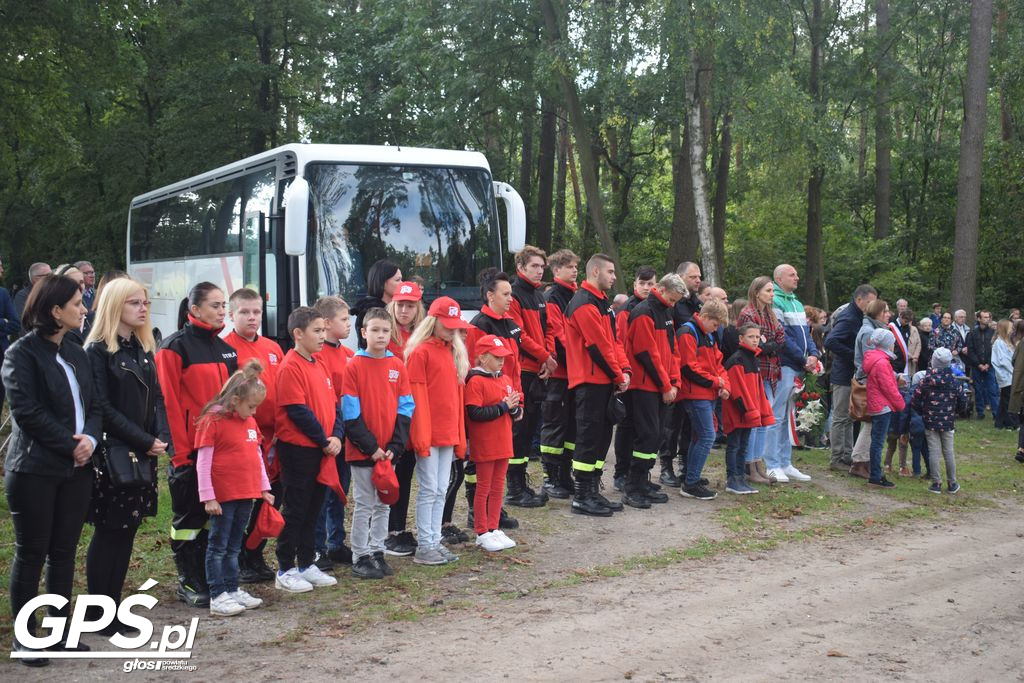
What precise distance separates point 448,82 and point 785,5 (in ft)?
27.4

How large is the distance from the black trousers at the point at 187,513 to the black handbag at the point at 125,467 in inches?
15.7

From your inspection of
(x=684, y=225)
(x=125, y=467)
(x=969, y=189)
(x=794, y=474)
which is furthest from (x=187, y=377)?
(x=969, y=189)

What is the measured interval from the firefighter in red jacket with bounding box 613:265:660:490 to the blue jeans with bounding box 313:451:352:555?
9.81ft

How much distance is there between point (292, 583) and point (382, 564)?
0.69 meters

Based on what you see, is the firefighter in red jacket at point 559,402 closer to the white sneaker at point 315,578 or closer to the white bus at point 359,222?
the white sneaker at point 315,578

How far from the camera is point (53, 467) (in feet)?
17.0

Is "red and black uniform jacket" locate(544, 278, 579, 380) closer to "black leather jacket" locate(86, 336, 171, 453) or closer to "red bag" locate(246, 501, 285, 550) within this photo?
"red bag" locate(246, 501, 285, 550)

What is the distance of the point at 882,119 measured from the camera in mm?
26469

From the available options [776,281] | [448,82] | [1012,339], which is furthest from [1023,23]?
[776,281]

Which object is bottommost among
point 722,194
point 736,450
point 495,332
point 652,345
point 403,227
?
point 736,450

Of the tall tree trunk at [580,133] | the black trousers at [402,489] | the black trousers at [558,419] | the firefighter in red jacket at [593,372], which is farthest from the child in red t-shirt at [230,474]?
the tall tree trunk at [580,133]

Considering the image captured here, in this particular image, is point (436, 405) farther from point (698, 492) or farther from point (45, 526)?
point (698, 492)

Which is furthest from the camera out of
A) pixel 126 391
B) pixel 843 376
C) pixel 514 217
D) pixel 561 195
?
pixel 561 195

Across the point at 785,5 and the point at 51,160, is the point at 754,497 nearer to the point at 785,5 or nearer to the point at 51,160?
the point at 51,160
